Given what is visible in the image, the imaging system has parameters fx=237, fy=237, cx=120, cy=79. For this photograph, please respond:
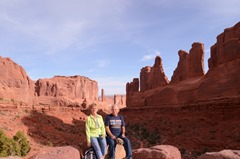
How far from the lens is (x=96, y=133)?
6707 millimetres

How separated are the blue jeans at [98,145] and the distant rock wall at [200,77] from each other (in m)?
23.0

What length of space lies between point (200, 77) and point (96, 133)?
111ft

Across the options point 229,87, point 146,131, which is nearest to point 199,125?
point 229,87

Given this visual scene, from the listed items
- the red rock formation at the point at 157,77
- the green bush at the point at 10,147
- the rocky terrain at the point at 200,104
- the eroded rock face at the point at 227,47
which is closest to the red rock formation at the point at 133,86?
the red rock formation at the point at 157,77

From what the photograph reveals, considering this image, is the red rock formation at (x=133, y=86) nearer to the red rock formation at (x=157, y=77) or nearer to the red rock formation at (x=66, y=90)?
the red rock formation at (x=157, y=77)

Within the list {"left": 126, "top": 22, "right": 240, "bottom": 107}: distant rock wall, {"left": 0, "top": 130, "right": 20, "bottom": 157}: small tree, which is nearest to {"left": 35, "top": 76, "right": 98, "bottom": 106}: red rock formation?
{"left": 126, "top": 22, "right": 240, "bottom": 107}: distant rock wall

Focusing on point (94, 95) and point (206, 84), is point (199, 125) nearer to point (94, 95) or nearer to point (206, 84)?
point (206, 84)

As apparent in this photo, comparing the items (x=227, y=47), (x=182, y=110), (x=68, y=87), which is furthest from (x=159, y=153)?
(x=68, y=87)

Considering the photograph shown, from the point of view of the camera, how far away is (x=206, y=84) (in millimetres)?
31641

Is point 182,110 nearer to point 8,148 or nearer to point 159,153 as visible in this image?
point 8,148

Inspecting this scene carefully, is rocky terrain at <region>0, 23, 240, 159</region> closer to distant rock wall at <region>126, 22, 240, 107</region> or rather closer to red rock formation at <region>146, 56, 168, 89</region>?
distant rock wall at <region>126, 22, 240, 107</region>

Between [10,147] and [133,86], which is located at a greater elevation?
[133,86]

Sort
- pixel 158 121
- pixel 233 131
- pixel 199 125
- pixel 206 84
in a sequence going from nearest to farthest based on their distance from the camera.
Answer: pixel 233 131
pixel 199 125
pixel 206 84
pixel 158 121

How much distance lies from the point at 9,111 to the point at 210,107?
2642 centimetres
